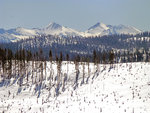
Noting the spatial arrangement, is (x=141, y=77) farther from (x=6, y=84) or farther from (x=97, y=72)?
(x=6, y=84)

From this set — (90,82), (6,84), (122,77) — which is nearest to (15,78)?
(6,84)

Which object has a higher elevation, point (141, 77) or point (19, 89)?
point (141, 77)

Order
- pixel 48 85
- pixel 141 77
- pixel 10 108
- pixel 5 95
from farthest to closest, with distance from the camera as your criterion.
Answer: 1. pixel 48 85
2. pixel 5 95
3. pixel 141 77
4. pixel 10 108

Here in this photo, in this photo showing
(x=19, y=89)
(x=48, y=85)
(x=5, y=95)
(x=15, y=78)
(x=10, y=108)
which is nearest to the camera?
(x=10, y=108)

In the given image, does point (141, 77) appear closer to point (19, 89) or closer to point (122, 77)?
point (122, 77)

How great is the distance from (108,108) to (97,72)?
45.0 meters

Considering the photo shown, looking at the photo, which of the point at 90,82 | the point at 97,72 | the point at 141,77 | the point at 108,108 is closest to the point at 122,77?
the point at 141,77

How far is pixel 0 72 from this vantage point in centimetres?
7519

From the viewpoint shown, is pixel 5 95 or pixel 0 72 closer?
pixel 5 95

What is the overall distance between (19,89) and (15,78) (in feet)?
35.8

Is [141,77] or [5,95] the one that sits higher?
[141,77]

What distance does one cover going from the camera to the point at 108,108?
2867cm

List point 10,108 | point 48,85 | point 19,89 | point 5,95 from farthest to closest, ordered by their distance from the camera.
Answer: point 48,85 < point 19,89 < point 5,95 < point 10,108

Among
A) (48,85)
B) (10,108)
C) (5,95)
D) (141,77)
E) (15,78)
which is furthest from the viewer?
(15,78)
